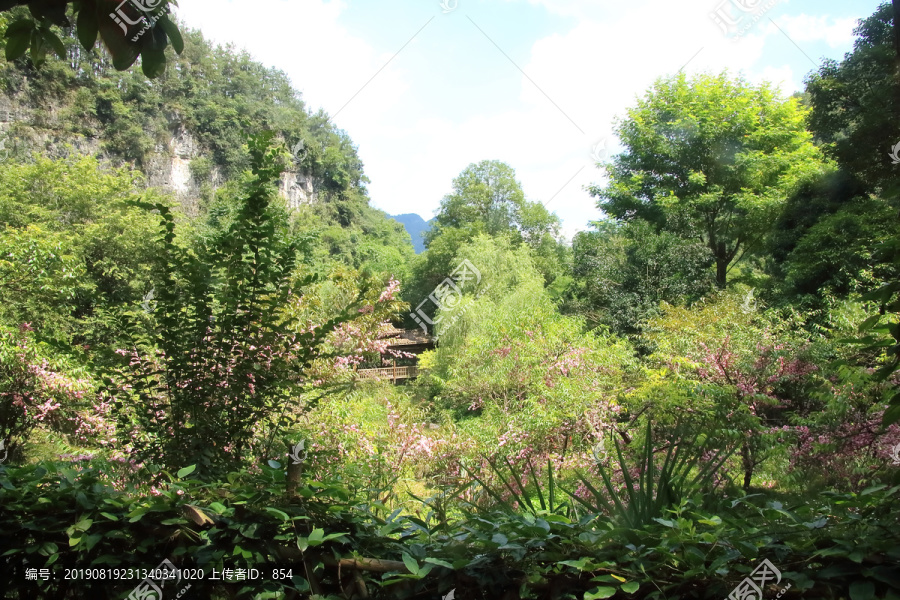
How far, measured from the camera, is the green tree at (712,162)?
1469 cm

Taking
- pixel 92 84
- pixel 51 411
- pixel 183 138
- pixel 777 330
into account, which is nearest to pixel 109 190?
pixel 51 411

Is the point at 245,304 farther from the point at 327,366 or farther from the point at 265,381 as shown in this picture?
the point at 327,366

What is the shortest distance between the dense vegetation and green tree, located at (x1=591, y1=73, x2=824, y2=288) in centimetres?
10

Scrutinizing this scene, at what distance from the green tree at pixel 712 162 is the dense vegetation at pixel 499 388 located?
0.10 m

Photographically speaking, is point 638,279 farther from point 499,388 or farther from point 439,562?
point 439,562

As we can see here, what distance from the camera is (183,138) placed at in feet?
113

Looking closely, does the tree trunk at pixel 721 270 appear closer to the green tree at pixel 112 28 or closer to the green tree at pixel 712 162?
the green tree at pixel 712 162

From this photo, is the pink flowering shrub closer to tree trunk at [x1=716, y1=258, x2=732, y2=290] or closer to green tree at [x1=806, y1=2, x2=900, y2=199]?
green tree at [x1=806, y1=2, x2=900, y2=199]

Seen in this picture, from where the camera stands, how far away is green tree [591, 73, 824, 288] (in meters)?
14.7

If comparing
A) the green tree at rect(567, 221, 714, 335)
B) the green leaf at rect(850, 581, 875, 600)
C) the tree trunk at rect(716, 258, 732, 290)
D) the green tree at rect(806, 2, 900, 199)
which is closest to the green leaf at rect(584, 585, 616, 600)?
the green leaf at rect(850, 581, 875, 600)

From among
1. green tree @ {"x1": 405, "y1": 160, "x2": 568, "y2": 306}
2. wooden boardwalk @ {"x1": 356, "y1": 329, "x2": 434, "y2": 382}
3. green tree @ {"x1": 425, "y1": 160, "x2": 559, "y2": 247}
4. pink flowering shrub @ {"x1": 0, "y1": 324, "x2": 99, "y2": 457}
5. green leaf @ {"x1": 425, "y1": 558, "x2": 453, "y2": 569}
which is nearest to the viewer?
green leaf @ {"x1": 425, "y1": 558, "x2": 453, "y2": 569}

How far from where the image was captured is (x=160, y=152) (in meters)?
33.0

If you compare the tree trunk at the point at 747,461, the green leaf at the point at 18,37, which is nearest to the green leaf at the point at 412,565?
the green leaf at the point at 18,37

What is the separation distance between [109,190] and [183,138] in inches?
878
